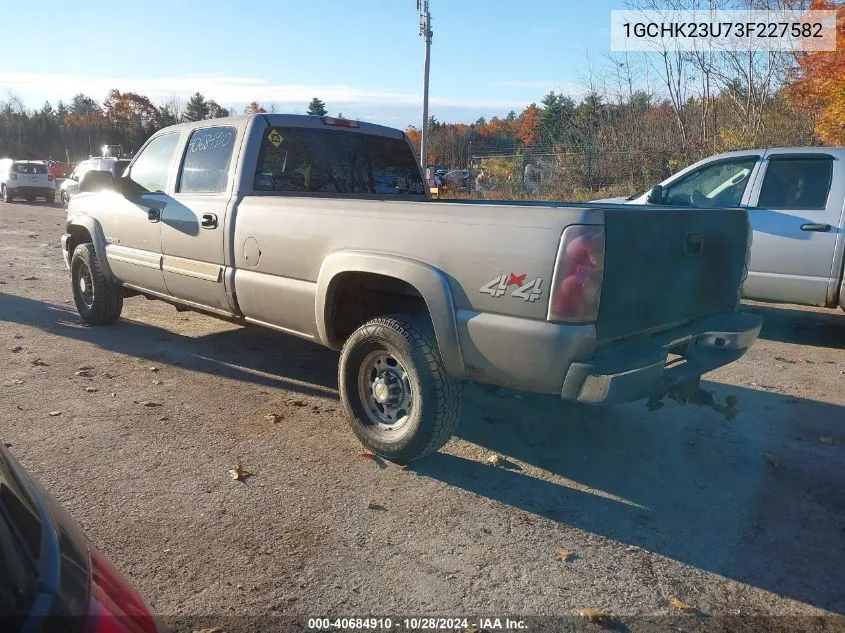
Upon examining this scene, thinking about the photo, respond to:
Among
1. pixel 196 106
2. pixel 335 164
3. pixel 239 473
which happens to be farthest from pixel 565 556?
pixel 196 106

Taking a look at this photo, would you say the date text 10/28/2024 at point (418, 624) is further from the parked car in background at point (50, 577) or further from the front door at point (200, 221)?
the front door at point (200, 221)

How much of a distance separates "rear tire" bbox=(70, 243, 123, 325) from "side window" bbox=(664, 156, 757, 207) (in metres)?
6.04

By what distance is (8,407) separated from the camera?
15.8 ft

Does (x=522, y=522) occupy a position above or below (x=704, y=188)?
below

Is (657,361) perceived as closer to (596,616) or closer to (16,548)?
(596,616)

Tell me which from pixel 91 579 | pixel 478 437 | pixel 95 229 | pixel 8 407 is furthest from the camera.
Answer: pixel 95 229

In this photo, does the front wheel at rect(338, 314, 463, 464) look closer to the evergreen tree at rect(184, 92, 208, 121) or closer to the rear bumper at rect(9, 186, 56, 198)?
the rear bumper at rect(9, 186, 56, 198)

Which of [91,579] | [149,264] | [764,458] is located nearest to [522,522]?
[764,458]

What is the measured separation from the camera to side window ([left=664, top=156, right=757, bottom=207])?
7.28m

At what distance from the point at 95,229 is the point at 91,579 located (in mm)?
6165

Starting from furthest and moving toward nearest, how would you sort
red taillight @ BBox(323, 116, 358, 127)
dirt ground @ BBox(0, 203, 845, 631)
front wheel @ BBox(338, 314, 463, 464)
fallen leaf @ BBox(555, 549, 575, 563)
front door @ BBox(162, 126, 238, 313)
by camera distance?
1. red taillight @ BBox(323, 116, 358, 127)
2. front door @ BBox(162, 126, 238, 313)
3. front wheel @ BBox(338, 314, 463, 464)
4. fallen leaf @ BBox(555, 549, 575, 563)
5. dirt ground @ BBox(0, 203, 845, 631)

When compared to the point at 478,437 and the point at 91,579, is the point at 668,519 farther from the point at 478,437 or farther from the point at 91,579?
the point at 91,579

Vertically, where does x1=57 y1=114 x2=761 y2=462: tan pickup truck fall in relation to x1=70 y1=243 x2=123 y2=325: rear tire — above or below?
above

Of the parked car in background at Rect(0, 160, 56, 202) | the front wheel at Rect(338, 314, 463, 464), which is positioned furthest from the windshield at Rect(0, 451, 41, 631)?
the parked car in background at Rect(0, 160, 56, 202)
